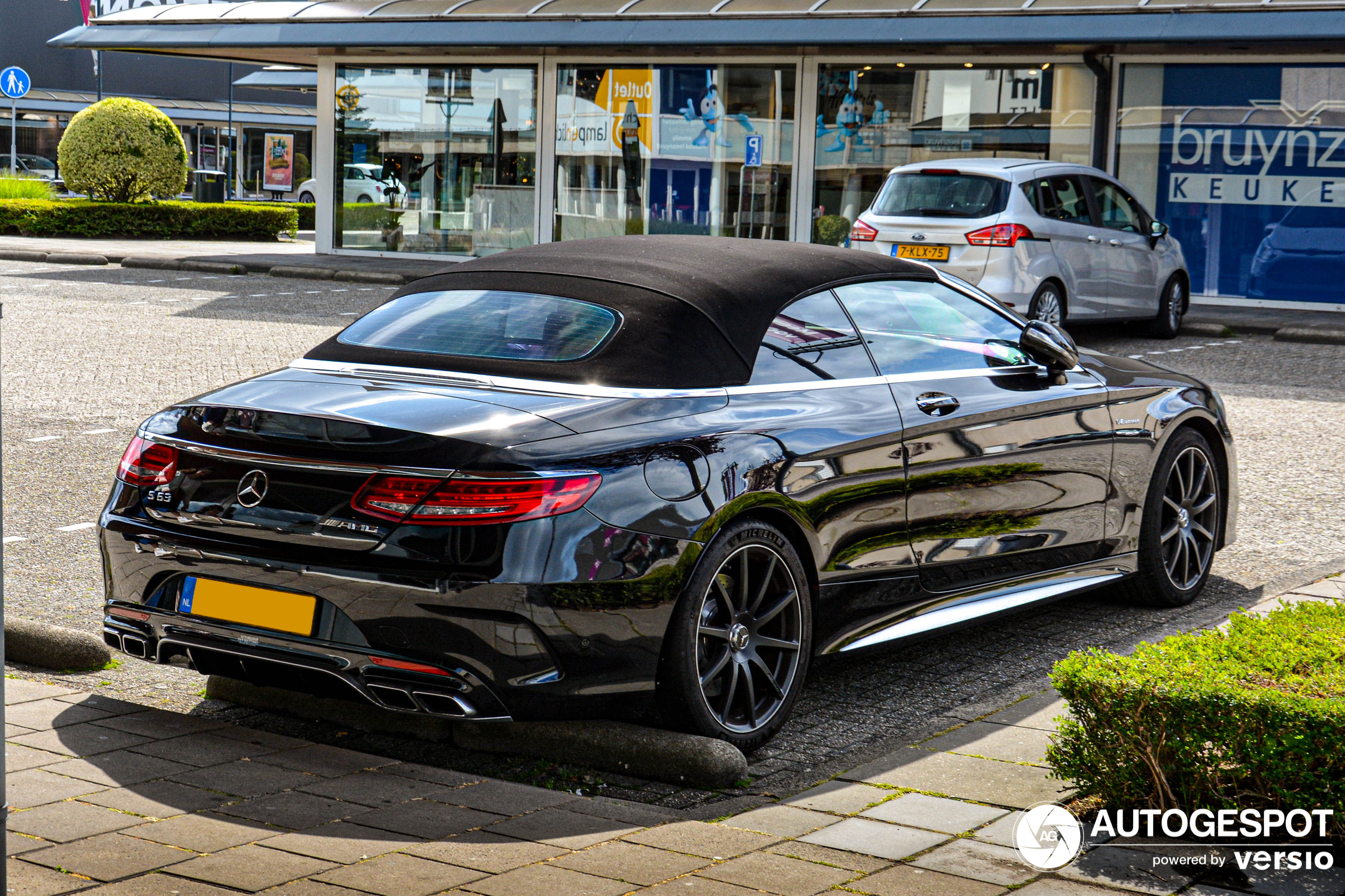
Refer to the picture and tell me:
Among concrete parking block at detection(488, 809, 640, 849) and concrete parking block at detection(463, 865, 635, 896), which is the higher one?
concrete parking block at detection(463, 865, 635, 896)

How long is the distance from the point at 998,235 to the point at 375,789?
10978mm

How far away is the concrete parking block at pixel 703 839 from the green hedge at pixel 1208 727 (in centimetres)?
72

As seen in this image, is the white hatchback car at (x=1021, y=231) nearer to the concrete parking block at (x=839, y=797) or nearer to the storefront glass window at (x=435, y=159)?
the concrete parking block at (x=839, y=797)

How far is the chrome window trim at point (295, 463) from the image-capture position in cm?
387

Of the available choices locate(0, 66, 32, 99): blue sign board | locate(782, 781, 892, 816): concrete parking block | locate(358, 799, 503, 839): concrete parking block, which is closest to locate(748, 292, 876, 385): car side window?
locate(782, 781, 892, 816): concrete parking block

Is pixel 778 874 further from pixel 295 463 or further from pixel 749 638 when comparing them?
pixel 295 463

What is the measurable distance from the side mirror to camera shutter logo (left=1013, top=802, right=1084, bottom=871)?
2.15 meters

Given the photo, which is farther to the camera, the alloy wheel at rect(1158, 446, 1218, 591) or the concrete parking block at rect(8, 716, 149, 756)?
the alloy wheel at rect(1158, 446, 1218, 591)

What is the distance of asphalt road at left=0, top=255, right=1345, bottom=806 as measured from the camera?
4.78 m

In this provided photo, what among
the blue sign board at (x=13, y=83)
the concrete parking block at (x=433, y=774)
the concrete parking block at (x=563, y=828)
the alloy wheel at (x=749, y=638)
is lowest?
the concrete parking block at (x=433, y=774)

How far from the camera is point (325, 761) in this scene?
419 centimetres

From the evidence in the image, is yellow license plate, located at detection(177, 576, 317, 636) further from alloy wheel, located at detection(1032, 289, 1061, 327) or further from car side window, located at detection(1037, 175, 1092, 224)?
car side window, located at detection(1037, 175, 1092, 224)

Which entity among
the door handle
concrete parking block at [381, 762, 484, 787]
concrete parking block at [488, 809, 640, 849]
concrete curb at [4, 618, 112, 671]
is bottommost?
concrete parking block at [381, 762, 484, 787]

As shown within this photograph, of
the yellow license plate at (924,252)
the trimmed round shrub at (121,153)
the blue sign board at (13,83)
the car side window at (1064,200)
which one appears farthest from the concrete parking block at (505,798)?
the trimmed round shrub at (121,153)
